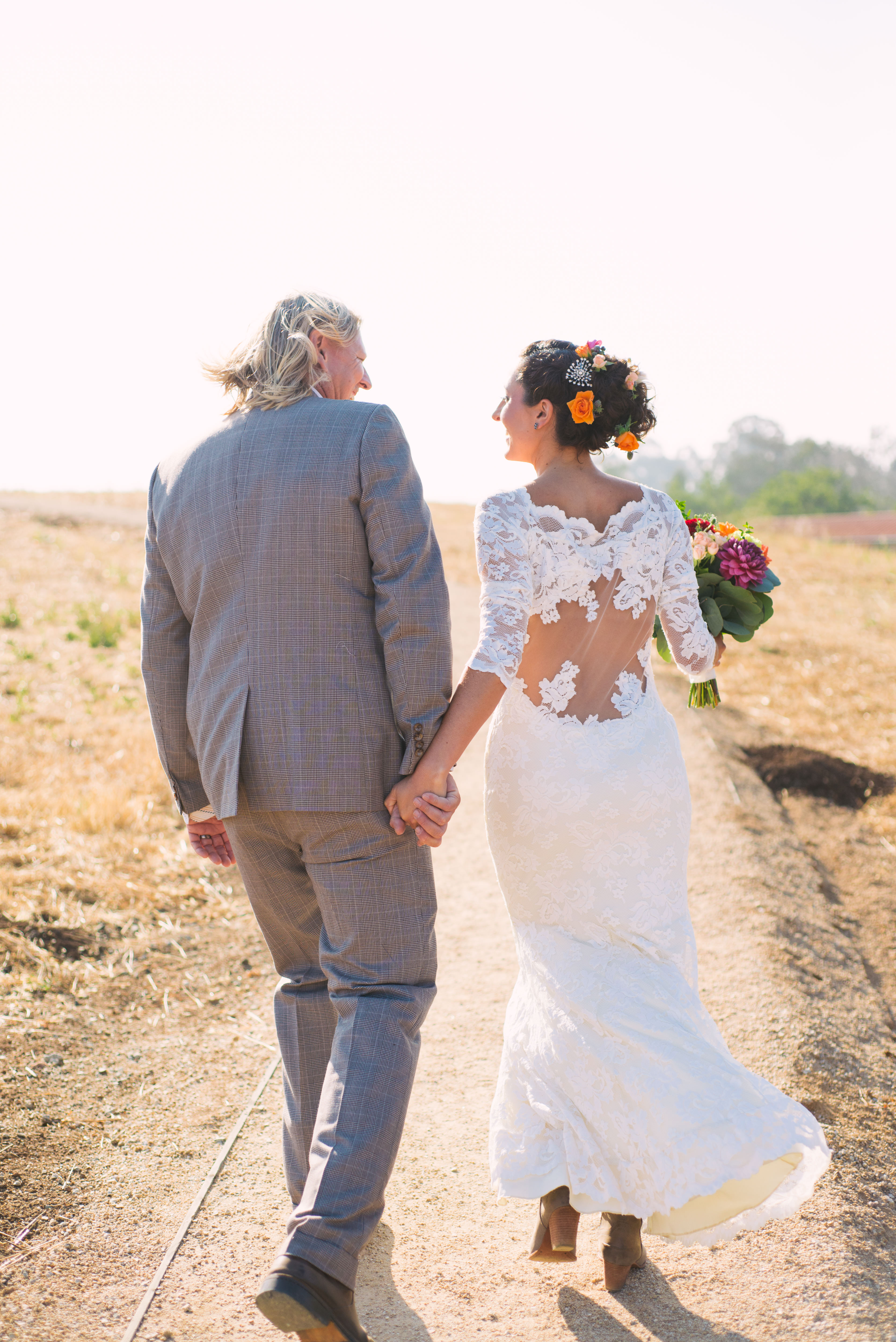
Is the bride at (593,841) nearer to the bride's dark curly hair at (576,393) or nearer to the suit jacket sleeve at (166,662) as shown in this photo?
the bride's dark curly hair at (576,393)

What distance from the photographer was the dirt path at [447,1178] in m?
2.75

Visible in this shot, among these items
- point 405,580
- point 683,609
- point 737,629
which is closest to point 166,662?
point 405,580

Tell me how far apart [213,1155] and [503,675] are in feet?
6.50

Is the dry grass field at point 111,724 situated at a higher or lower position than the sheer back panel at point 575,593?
lower

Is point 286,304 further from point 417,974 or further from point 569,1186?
point 569,1186

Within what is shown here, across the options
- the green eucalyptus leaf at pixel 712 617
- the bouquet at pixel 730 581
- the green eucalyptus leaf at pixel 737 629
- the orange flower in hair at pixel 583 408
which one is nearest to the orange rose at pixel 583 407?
the orange flower in hair at pixel 583 408

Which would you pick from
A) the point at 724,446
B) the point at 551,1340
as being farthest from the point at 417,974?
the point at 724,446

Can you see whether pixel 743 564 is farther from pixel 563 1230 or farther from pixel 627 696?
pixel 563 1230

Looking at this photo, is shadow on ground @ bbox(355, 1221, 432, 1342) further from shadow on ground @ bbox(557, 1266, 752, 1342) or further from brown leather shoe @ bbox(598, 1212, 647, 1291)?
brown leather shoe @ bbox(598, 1212, 647, 1291)

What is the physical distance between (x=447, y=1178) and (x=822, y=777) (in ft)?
20.0

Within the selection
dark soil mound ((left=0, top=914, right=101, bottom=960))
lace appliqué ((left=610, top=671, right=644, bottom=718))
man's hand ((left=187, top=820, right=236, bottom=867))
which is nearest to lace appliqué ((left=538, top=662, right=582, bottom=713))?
lace appliqué ((left=610, top=671, right=644, bottom=718))

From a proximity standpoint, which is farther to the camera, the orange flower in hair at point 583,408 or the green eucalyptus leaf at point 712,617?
the green eucalyptus leaf at point 712,617

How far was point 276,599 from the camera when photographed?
2.66 m

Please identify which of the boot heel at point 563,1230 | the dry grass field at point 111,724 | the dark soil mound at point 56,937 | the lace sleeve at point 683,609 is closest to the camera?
the boot heel at point 563,1230
